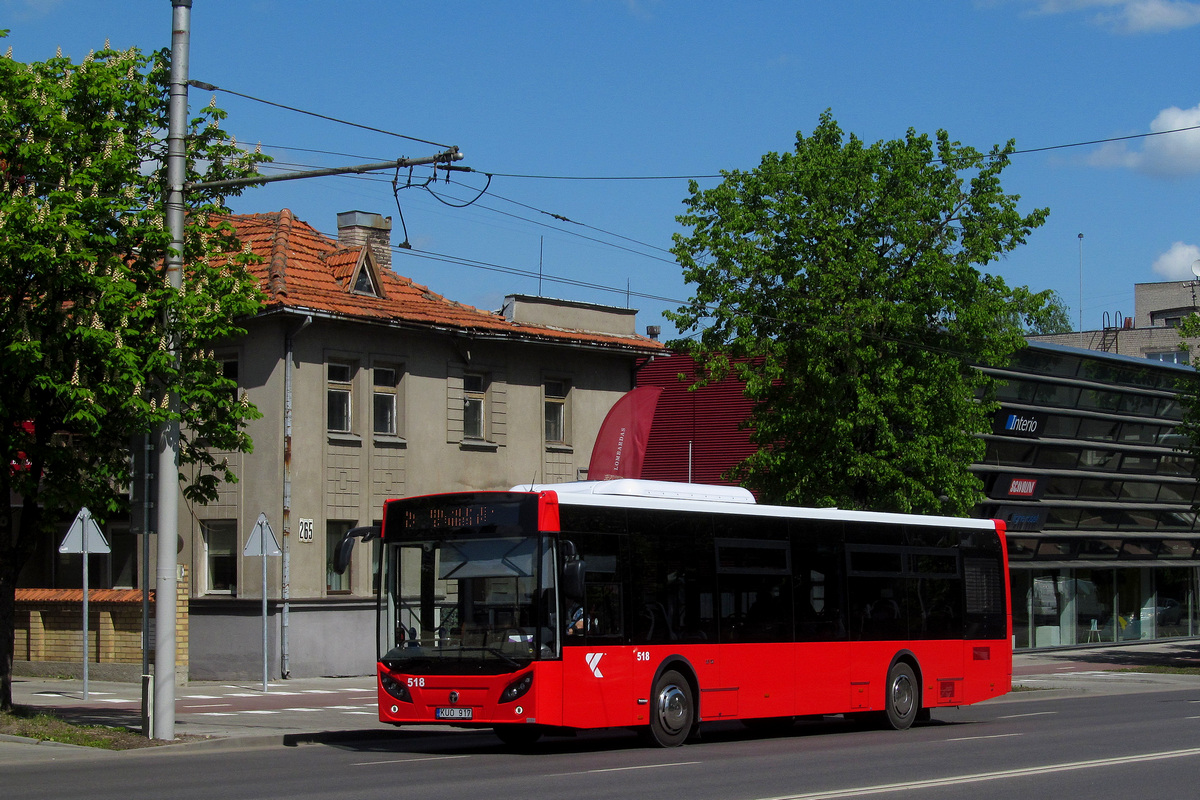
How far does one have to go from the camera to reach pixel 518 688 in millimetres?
14594

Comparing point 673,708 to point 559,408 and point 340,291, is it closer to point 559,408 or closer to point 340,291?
point 340,291

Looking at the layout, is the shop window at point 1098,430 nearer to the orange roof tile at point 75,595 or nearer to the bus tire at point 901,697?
the bus tire at point 901,697

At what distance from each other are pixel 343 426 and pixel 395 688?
13.3 metres

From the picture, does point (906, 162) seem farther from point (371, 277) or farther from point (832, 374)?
point (371, 277)

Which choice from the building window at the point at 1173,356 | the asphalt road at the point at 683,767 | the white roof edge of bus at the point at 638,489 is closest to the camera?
the asphalt road at the point at 683,767

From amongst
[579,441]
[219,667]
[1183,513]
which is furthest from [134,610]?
[1183,513]

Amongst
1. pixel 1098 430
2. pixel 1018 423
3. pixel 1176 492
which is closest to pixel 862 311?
pixel 1018 423

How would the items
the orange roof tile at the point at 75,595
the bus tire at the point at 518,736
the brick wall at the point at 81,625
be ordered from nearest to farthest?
1. the bus tire at the point at 518,736
2. the brick wall at the point at 81,625
3. the orange roof tile at the point at 75,595

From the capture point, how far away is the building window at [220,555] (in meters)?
27.5

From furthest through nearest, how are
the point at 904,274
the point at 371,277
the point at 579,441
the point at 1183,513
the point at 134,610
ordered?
1. the point at 1183,513
2. the point at 579,441
3. the point at 371,277
4. the point at 904,274
5. the point at 134,610

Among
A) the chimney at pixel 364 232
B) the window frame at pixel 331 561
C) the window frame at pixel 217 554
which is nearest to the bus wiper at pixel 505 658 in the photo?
the window frame at pixel 331 561

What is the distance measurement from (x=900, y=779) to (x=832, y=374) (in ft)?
52.5

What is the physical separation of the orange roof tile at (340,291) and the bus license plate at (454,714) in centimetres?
1314

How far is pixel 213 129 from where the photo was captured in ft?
55.2
